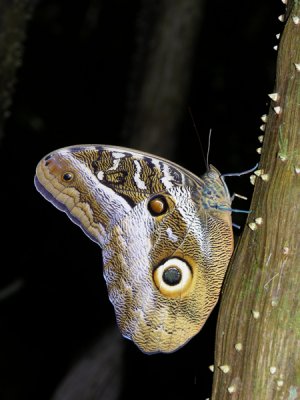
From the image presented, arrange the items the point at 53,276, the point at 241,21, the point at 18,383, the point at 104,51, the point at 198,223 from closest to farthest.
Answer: the point at 198,223 → the point at 53,276 → the point at 18,383 → the point at 241,21 → the point at 104,51

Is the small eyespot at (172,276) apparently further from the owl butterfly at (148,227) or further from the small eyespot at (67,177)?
the small eyespot at (67,177)

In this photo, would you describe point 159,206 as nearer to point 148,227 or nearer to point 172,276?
point 148,227

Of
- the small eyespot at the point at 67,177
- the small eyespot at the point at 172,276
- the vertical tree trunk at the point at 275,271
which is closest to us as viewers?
the vertical tree trunk at the point at 275,271

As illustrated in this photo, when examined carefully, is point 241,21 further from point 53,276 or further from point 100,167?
point 100,167

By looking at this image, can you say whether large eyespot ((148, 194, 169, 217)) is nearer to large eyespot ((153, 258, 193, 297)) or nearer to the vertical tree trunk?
large eyespot ((153, 258, 193, 297))

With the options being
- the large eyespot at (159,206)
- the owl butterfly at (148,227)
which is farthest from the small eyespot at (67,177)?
the large eyespot at (159,206)

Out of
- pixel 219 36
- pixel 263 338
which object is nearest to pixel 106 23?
pixel 219 36

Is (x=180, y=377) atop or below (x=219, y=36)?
below

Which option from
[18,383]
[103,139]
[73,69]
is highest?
[73,69]
